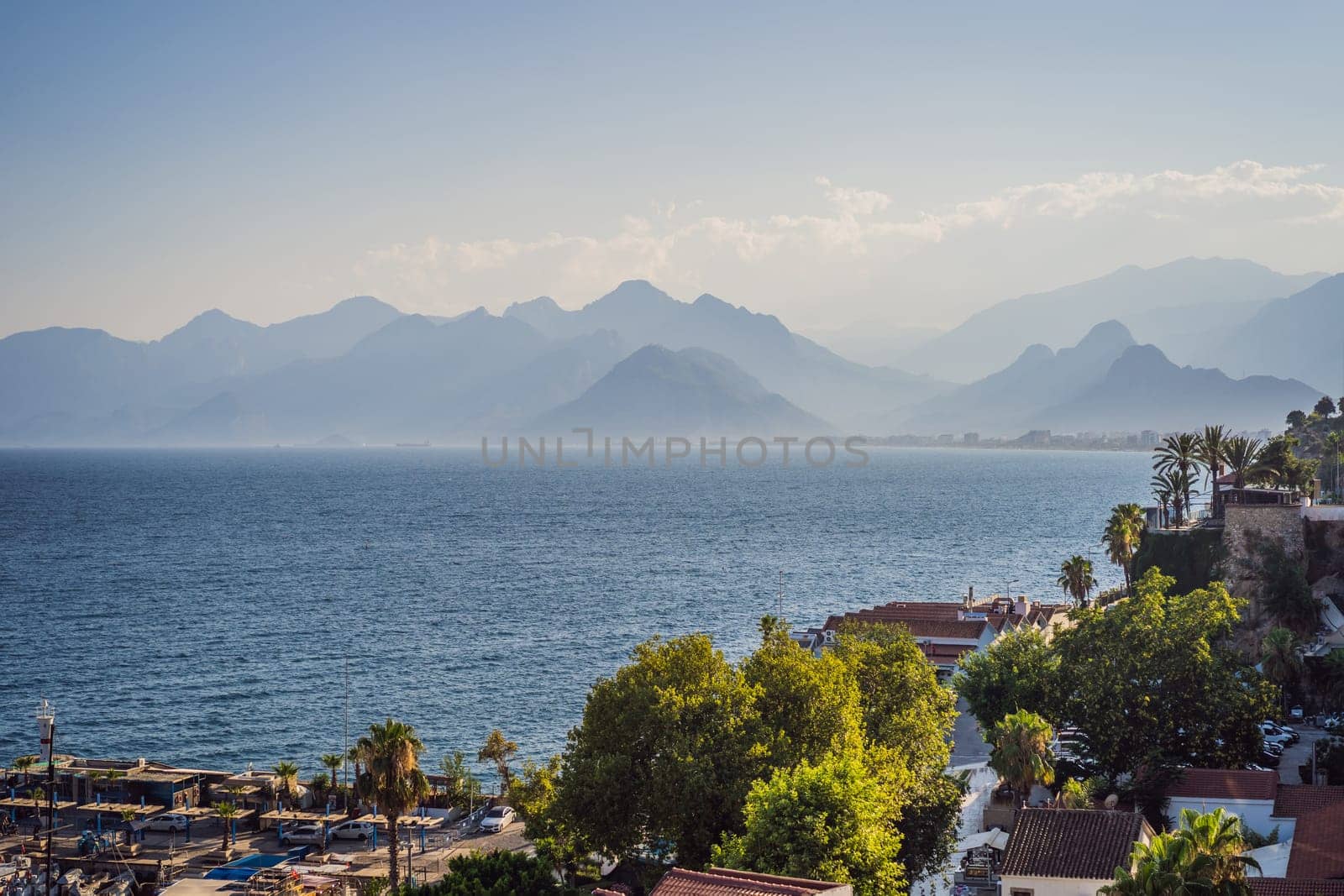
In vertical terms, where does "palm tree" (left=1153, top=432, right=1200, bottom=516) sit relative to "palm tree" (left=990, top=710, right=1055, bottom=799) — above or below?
above

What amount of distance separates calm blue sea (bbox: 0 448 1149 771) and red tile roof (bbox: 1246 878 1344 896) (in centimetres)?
3617

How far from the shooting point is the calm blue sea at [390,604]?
217ft

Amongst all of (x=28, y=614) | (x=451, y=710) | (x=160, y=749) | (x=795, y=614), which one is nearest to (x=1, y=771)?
(x=160, y=749)

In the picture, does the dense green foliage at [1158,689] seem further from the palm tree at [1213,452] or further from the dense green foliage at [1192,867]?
the palm tree at [1213,452]

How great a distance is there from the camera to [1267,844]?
3434 cm

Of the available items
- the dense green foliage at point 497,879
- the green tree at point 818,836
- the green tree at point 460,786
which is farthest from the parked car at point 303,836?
the green tree at point 818,836

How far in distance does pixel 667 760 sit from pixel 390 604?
252 feet

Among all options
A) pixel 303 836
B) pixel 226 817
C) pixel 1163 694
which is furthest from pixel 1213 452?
pixel 226 817

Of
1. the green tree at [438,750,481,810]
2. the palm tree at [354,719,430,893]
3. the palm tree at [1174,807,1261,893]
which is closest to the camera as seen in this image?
the palm tree at [1174,807,1261,893]

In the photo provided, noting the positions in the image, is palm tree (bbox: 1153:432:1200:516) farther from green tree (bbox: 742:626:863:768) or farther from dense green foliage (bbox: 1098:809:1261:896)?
dense green foliage (bbox: 1098:809:1261:896)

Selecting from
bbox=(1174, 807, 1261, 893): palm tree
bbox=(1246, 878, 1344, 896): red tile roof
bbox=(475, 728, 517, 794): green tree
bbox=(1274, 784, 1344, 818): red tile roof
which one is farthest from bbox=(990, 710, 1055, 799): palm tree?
bbox=(475, 728, 517, 794): green tree

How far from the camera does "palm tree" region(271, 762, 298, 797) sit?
48844 mm

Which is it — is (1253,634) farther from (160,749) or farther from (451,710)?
(160,749)

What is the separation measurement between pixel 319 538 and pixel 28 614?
6458cm
